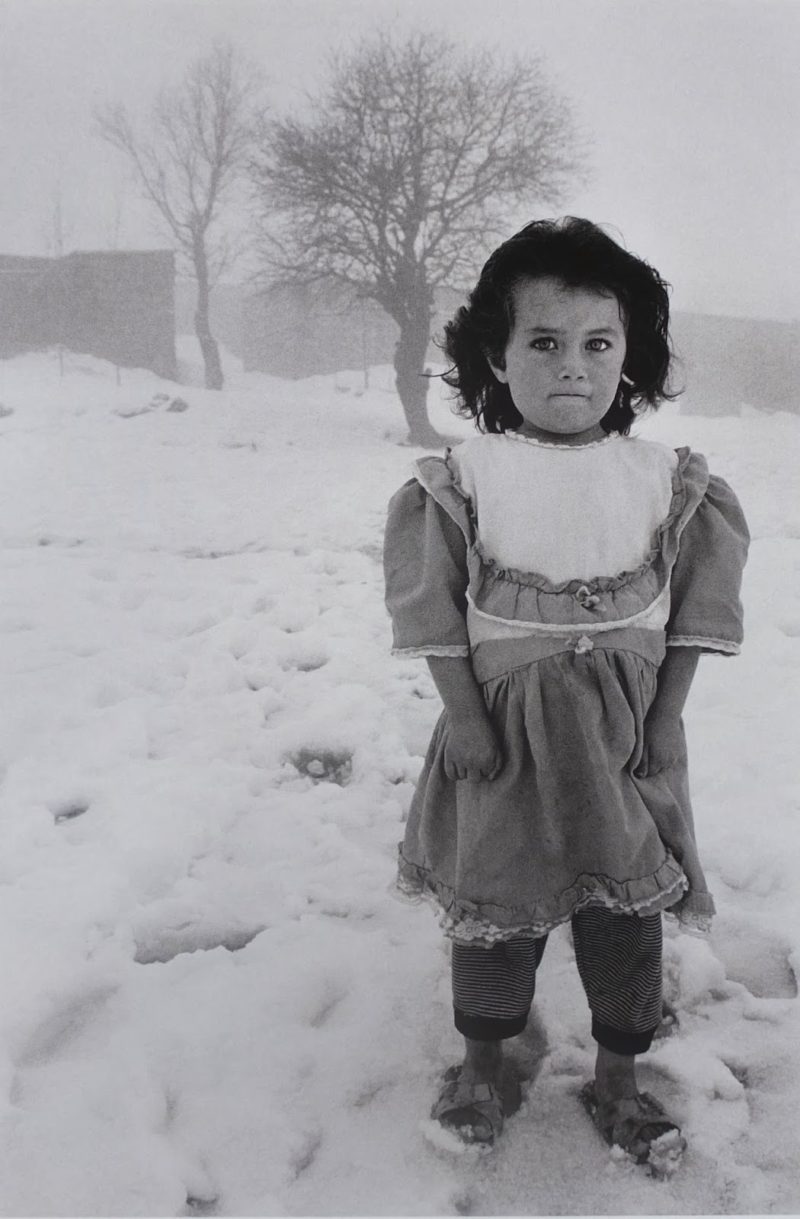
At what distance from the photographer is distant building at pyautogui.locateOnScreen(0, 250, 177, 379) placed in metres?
4.62

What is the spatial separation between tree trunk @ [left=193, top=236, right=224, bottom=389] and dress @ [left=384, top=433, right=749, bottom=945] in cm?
530

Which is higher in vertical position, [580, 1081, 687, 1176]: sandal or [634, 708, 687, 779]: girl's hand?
[634, 708, 687, 779]: girl's hand

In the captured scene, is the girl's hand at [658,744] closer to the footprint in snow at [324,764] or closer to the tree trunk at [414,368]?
the footprint in snow at [324,764]

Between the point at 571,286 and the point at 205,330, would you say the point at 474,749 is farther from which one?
the point at 205,330

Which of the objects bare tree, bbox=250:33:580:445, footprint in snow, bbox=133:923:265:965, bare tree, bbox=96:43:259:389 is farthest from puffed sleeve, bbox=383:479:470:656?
bare tree, bbox=250:33:580:445

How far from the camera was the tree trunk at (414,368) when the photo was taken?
700 cm

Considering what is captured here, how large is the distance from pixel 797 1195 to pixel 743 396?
6.73 metres

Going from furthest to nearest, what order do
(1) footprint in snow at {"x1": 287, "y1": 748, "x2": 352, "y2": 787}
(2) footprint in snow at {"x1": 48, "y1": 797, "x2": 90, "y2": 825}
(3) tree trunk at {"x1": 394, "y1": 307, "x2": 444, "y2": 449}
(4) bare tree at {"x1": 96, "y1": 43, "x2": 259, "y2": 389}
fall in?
(3) tree trunk at {"x1": 394, "y1": 307, "x2": 444, "y2": 449} → (4) bare tree at {"x1": 96, "y1": 43, "x2": 259, "y2": 389} → (1) footprint in snow at {"x1": 287, "y1": 748, "x2": 352, "y2": 787} → (2) footprint in snow at {"x1": 48, "y1": 797, "x2": 90, "y2": 825}

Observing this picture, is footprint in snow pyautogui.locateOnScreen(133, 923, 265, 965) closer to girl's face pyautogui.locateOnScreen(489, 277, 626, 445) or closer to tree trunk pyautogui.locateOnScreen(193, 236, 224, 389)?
girl's face pyautogui.locateOnScreen(489, 277, 626, 445)

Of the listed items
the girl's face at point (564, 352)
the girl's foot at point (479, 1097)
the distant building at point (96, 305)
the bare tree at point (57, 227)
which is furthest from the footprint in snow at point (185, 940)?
the distant building at point (96, 305)

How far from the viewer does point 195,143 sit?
4.46 metres

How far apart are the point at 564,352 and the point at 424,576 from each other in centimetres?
28

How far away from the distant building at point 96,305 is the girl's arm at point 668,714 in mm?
4636

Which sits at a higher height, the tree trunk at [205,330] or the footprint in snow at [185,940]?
the tree trunk at [205,330]
